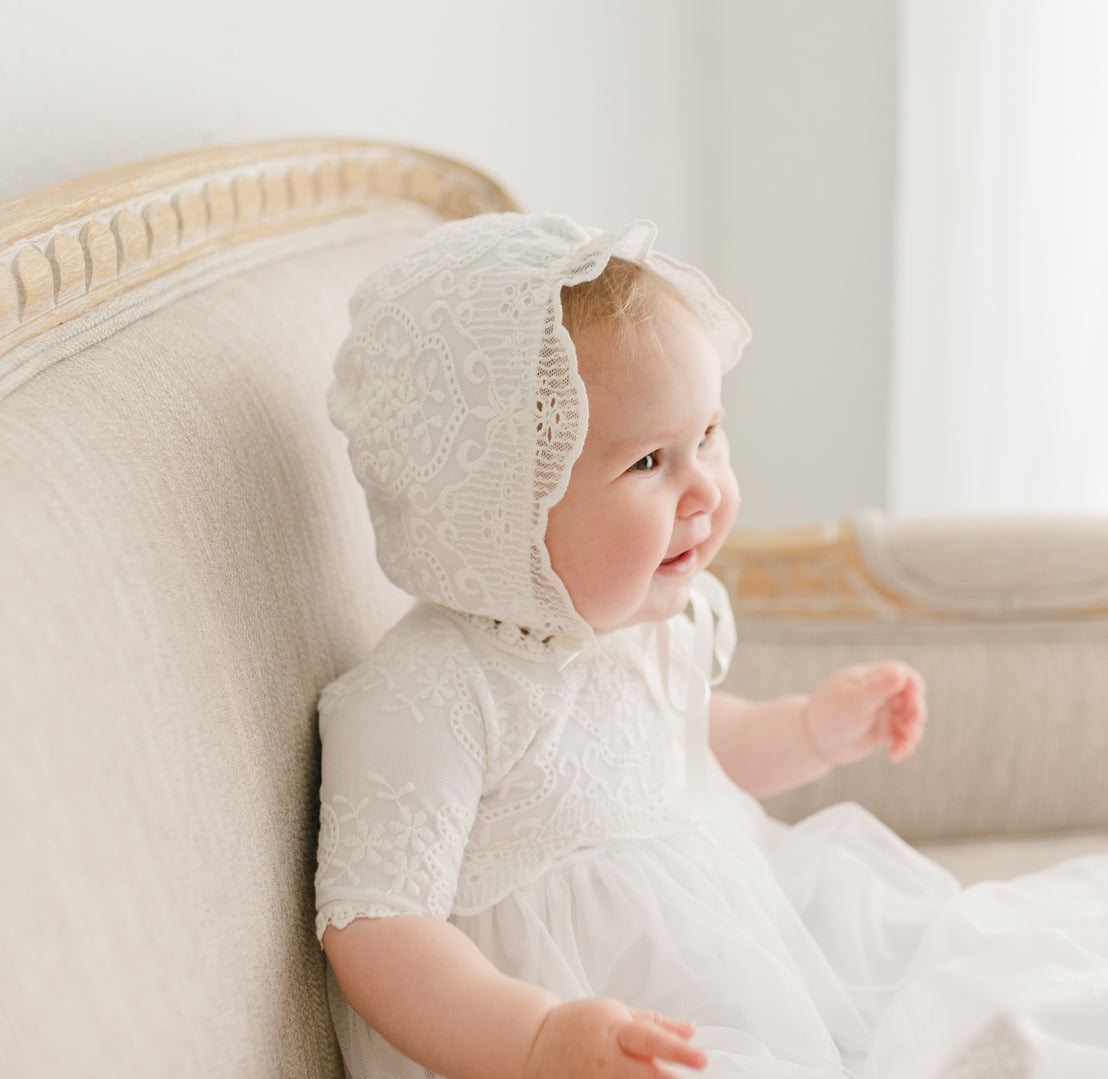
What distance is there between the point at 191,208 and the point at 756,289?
1.50 m

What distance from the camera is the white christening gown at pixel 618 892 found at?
2.16 feet

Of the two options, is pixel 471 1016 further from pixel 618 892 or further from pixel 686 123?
pixel 686 123

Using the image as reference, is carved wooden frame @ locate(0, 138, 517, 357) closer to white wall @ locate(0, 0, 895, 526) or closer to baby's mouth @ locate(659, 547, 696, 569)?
white wall @ locate(0, 0, 895, 526)

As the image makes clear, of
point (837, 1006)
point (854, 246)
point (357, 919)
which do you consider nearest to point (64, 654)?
point (357, 919)

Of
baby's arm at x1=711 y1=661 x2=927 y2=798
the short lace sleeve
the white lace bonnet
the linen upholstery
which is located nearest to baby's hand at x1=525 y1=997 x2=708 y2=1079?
the short lace sleeve

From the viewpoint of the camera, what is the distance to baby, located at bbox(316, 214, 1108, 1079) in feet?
2.14

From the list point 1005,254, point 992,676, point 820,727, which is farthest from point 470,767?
point 1005,254

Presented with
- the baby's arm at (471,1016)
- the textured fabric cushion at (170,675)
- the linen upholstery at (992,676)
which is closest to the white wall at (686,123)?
the textured fabric cushion at (170,675)

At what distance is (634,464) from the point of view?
0.71 meters

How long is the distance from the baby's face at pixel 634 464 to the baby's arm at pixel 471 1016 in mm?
224

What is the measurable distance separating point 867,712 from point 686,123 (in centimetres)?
139

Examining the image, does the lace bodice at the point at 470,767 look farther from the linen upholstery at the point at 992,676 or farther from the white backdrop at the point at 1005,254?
the white backdrop at the point at 1005,254

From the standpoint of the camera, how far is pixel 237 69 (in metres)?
1.02

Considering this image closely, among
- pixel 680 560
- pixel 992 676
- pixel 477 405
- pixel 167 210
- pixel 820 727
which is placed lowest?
pixel 992 676
